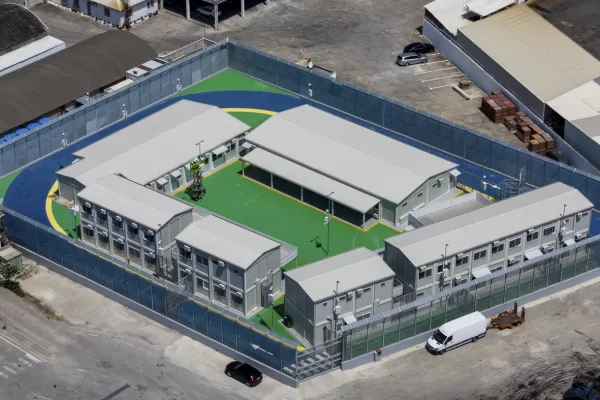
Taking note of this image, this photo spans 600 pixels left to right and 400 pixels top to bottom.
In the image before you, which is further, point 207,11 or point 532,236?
point 207,11

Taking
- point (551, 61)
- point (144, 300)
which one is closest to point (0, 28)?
point (144, 300)

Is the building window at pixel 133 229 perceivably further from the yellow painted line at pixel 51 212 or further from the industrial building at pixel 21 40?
the industrial building at pixel 21 40

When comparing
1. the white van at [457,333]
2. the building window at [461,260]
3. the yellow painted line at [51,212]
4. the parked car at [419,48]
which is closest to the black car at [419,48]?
the parked car at [419,48]

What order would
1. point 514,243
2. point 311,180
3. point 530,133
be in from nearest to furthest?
point 514,243, point 311,180, point 530,133

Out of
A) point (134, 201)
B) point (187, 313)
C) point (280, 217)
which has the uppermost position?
point (134, 201)

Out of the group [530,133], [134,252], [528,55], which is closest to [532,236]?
[530,133]

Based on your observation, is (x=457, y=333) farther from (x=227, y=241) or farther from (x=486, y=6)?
(x=486, y=6)

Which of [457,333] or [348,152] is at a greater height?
[348,152]
